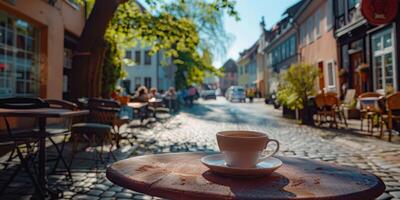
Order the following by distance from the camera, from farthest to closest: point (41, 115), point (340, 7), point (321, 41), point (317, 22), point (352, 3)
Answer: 1. point (317, 22)
2. point (321, 41)
3. point (340, 7)
4. point (352, 3)
5. point (41, 115)

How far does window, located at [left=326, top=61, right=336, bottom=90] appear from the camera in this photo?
62.1 ft

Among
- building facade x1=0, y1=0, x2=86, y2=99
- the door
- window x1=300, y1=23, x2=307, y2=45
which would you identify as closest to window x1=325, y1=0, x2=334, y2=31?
the door

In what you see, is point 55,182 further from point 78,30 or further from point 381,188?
point 78,30

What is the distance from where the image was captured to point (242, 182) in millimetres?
1161

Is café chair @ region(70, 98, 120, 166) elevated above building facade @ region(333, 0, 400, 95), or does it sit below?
below

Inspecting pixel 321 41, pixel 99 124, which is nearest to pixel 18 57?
pixel 99 124

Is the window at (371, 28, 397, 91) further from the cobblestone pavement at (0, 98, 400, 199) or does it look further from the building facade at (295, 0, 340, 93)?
the cobblestone pavement at (0, 98, 400, 199)

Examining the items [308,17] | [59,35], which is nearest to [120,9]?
[59,35]

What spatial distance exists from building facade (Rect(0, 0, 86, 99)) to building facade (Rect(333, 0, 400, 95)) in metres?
10.7

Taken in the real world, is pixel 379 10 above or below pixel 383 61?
above

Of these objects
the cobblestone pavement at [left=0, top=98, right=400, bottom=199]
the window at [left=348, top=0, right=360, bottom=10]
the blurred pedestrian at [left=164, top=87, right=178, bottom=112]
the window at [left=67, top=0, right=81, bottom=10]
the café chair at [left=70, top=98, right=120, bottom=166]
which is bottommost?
the cobblestone pavement at [left=0, top=98, right=400, bottom=199]

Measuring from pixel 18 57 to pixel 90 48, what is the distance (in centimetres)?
355

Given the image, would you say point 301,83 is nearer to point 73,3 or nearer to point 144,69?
point 73,3

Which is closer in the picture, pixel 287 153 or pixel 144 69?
pixel 287 153
